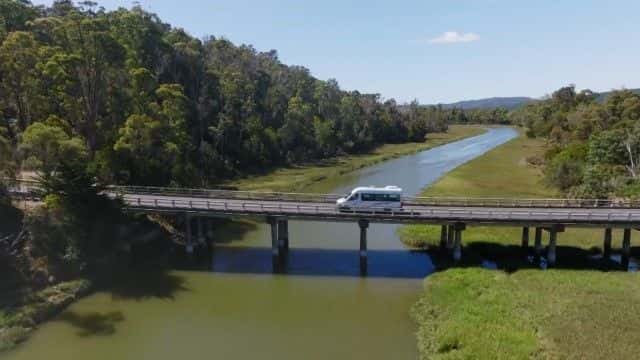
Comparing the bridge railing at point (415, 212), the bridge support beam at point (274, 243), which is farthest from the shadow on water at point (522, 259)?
the bridge support beam at point (274, 243)

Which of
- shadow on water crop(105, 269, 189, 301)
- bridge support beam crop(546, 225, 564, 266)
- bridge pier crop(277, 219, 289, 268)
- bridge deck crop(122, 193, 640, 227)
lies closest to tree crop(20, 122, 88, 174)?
bridge deck crop(122, 193, 640, 227)

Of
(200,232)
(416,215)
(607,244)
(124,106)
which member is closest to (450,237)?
(416,215)

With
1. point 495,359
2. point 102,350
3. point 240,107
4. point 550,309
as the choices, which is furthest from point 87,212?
point 240,107

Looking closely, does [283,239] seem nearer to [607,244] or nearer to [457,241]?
[457,241]

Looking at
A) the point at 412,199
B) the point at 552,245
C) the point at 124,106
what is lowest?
the point at 552,245

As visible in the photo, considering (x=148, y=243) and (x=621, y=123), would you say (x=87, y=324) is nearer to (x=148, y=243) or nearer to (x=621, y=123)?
(x=148, y=243)

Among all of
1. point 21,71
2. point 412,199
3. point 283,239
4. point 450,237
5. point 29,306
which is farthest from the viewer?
point 21,71
